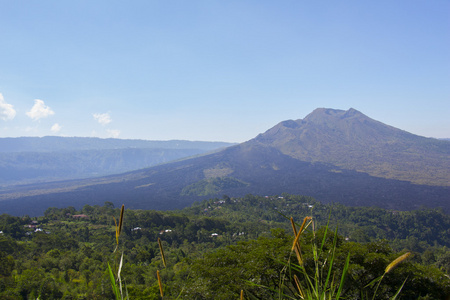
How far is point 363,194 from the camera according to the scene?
75.4 metres

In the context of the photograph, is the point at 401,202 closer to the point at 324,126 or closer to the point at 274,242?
the point at 274,242

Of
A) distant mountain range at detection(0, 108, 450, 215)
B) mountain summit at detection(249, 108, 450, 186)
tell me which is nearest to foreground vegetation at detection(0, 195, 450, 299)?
distant mountain range at detection(0, 108, 450, 215)

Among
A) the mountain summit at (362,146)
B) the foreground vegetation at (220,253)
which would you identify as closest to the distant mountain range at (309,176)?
the mountain summit at (362,146)

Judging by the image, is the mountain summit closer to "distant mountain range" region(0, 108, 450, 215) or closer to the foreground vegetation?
"distant mountain range" region(0, 108, 450, 215)

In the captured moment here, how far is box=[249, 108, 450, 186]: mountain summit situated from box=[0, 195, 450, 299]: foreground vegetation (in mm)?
59468

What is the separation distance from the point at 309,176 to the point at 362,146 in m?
54.6

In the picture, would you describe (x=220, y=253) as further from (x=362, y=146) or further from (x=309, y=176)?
(x=362, y=146)

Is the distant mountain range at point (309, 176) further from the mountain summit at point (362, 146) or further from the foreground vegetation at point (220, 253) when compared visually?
the foreground vegetation at point (220, 253)

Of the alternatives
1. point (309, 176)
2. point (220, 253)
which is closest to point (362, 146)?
point (309, 176)

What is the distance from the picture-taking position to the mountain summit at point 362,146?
332ft

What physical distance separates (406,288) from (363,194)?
77136 millimetres

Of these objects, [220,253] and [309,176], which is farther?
[309,176]

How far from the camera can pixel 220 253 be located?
10.7 m

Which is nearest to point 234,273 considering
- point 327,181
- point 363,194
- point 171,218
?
point 171,218
